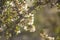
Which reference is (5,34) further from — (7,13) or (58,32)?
(58,32)

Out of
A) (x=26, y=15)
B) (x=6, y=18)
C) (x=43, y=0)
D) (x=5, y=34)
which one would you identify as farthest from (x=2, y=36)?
(x=43, y=0)

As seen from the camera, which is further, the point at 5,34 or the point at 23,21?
the point at 5,34

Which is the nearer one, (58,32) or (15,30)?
(15,30)

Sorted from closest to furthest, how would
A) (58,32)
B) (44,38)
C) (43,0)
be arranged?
(44,38) < (43,0) < (58,32)

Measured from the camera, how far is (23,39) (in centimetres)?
389

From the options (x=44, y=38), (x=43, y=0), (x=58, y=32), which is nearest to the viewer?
(x=44, y=38)

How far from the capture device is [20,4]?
10.1 ft

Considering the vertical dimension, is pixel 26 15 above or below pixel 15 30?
above

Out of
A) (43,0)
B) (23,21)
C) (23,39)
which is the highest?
(43,0)

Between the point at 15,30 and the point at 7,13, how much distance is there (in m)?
0.29

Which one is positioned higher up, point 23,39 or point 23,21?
point 23,21

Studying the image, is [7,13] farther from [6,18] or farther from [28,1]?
[28,1]

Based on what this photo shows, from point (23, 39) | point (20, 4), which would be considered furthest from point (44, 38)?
point (23, 39)

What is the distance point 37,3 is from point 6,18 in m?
0.51
